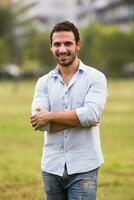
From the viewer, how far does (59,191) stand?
4.84 metres

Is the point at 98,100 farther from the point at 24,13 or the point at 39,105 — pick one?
the point at 24,13

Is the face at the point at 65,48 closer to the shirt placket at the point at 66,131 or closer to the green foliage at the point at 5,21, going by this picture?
the shirt placket at the point at 66,131

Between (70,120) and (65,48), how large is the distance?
52cm

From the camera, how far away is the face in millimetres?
4719

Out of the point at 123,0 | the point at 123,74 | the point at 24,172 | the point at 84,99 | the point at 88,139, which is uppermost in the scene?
the point at 123,0

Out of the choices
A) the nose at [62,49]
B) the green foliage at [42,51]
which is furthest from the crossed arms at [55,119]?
the green foliage at [42,51]

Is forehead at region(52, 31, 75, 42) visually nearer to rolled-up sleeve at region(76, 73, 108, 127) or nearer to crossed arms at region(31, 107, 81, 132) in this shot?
rolled-up sleeve at region(76, 73, 108, 127)

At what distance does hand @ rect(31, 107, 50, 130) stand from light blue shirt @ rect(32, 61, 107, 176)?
0.24 ft

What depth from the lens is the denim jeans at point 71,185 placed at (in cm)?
471

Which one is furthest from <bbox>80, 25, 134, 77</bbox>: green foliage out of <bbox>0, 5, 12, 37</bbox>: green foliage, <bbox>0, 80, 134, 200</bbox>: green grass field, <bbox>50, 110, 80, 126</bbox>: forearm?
<bbox>50, 110, 80, 126</bbox>: forearm

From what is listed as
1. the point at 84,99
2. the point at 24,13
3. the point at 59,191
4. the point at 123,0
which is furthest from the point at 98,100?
the point at 123,0

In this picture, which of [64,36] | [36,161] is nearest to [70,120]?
[64,36]

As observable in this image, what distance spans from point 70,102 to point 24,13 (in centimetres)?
→ 6903

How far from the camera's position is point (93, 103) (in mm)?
4730
